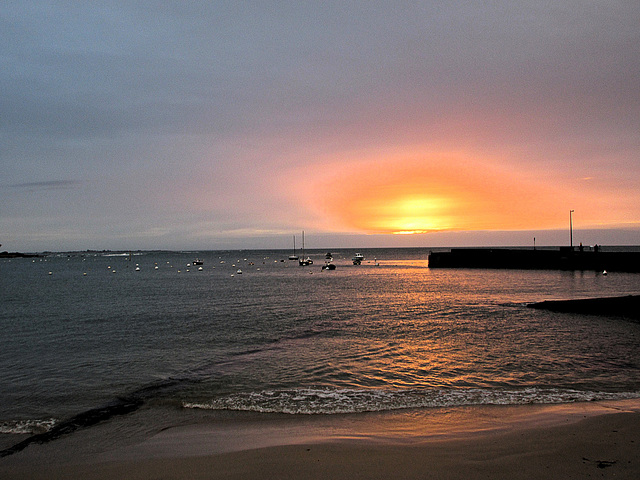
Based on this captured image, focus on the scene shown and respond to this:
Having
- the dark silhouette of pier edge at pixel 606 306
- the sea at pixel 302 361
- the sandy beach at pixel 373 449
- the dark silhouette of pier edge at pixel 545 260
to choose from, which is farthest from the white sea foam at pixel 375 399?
the dark silhouette of pier edge at pixel 545 260

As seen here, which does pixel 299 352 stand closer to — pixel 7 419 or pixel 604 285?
pixel 7 419

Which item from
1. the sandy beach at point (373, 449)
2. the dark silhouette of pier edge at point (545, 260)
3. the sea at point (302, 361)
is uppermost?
the dark silhouette of pier edge at point (545, 260)

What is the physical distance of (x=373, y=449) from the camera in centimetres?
801

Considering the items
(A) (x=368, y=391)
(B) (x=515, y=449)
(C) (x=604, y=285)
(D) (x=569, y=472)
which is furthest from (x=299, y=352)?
(C) (x=604, y=285)

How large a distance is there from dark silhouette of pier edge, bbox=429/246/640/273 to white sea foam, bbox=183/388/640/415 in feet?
228

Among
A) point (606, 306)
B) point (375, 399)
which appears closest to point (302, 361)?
point (375, 399)

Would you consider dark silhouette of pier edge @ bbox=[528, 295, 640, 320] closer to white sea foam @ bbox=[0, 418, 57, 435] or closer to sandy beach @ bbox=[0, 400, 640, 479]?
sandy beach @ bbox=[0, 400, 640, 479]

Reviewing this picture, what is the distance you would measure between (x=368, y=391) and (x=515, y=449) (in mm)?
5091

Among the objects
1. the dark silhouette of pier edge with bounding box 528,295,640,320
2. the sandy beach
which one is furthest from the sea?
the dark silhouette of pier edge with bounding box 528,295,640,320

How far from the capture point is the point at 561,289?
46.0 metres

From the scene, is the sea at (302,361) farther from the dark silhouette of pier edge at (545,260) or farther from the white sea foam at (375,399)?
the dark silhouette of pier edge at (545,260)

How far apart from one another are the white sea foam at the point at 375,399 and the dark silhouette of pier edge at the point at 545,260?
228 feet

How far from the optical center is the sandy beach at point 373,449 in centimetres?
707

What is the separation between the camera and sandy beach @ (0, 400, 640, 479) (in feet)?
23.2
